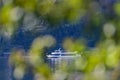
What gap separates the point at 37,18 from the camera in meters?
0.82

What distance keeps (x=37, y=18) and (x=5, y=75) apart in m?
1.26

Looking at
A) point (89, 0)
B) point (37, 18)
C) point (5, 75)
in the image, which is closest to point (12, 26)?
point (37, 18)

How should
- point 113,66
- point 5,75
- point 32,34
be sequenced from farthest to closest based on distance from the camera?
1. point 5,75
2. point 32,34
3. point 113,66

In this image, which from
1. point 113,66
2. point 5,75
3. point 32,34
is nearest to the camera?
point 113,66

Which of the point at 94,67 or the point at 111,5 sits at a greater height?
the point at 111,5

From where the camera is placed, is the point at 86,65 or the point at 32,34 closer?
the point at 86,65

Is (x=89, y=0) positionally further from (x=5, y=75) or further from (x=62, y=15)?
(x=5, y=75)

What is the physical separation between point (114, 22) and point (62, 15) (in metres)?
0.12

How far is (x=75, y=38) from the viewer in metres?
0.84

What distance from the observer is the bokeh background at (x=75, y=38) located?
2.49 feet

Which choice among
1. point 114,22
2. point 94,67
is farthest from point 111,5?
point 94,67

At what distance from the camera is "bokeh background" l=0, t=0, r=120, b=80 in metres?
0.76

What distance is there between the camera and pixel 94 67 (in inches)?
29.6

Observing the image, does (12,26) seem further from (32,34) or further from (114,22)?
(114,22)
